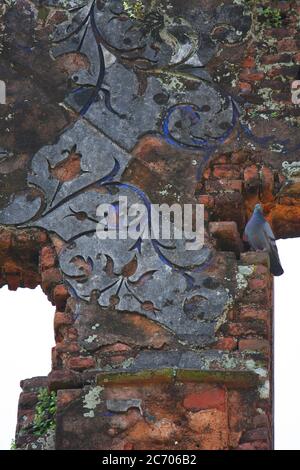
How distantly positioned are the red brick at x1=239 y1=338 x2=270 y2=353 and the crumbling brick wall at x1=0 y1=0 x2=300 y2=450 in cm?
1

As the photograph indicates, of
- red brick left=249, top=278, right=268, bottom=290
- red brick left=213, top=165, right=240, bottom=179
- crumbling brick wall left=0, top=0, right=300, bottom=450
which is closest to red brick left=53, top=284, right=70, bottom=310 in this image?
crumbling brick wall left=0, top=0, right=300, bottom=450

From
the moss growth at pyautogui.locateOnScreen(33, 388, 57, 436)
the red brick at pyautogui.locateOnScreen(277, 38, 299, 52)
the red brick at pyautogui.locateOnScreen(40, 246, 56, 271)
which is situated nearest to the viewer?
the moss growth at pyautogui.locateOnScreen(33, 388, 57, 436)

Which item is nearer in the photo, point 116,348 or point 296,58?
point 116,348

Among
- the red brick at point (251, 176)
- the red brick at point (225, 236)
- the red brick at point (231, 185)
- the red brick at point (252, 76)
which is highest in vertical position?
the red brick at point (252, 76)

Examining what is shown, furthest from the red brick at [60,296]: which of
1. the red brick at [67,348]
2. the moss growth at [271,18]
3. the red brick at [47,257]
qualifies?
the moss growth at [271,18]

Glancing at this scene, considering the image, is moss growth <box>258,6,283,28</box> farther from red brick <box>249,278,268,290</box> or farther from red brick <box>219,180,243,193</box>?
red brick <box>249,278,268,290</box>

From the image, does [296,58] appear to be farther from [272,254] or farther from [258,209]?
[272,254]

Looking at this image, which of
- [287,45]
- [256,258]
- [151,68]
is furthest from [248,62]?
[256,258]

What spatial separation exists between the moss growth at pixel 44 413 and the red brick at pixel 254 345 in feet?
3.09

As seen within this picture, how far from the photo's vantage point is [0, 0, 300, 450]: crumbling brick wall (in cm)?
888

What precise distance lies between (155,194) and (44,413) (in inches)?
52.7

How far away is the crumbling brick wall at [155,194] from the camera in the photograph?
8883mm

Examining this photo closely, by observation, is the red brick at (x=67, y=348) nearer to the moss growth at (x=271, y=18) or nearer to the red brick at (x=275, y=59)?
Answer: the red brick at (x=275, y=59)

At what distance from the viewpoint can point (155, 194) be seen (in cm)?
966
